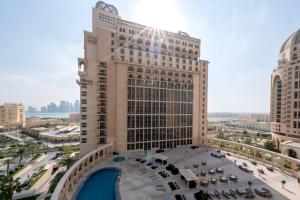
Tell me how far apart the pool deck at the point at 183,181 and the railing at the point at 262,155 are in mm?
2943

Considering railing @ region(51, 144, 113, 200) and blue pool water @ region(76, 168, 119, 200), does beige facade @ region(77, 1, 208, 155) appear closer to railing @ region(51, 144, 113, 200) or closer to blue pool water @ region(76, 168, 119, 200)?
railing @ region(51, 144, 113, 200)

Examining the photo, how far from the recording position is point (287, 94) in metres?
63.8

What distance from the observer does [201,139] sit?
186 ft

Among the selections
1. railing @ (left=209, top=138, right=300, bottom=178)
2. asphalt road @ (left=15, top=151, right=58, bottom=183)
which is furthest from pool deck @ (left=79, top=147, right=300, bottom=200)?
asphalt road @ (left=15, top=151, right=58, bottom=183)

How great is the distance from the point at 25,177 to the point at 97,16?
5796 centimetres

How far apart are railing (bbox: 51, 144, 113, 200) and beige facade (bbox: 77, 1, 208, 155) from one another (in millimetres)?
4113

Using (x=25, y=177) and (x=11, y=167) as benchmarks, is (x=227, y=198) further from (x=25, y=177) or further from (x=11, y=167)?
(x=11, y=167)

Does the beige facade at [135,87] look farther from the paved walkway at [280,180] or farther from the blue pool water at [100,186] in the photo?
the paved walkway at [280,180]

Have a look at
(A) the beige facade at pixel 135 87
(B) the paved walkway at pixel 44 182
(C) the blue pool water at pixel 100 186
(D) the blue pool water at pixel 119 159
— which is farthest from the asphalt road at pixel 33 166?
(D) the blue pool water at pixel 119 159

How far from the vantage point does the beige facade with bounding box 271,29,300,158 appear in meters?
60.3

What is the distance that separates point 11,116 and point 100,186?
540 ft

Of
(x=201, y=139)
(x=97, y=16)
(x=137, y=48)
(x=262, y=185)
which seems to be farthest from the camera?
(x=201, y=139)

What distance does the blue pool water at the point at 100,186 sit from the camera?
1014 inches

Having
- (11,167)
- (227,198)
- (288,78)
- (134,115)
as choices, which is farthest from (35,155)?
(288,78)
